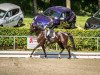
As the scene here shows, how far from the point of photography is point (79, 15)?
44500 millimetres

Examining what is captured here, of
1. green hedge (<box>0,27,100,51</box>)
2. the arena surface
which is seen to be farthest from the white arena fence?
the arena surface

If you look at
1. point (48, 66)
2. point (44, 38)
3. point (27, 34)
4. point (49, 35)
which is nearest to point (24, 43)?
point (27, 34)

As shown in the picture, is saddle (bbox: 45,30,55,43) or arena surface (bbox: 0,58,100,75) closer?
arena surface (bbox: 0,58,100,75)

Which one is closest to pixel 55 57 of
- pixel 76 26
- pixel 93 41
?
pixel 93 41

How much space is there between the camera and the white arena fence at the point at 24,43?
29062 millimetres

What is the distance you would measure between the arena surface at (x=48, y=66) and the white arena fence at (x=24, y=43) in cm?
265

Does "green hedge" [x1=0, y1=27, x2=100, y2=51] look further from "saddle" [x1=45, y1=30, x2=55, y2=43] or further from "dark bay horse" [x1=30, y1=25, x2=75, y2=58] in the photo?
"saddle" [x1=45, y1=30, x2=55, y2=43]

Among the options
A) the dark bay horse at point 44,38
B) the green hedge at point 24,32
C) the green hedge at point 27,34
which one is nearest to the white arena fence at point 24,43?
the green hedge at point 27,34

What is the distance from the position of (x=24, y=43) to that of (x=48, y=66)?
497 centimetres

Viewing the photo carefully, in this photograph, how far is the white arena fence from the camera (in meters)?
29.1

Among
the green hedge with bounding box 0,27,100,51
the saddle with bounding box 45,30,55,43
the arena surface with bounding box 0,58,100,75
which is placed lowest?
the arena surface with bounding box 0,58,100,75

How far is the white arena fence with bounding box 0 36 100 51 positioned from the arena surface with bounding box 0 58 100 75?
265cm

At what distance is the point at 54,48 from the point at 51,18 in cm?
495

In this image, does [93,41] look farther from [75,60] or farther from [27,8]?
[27,8]
